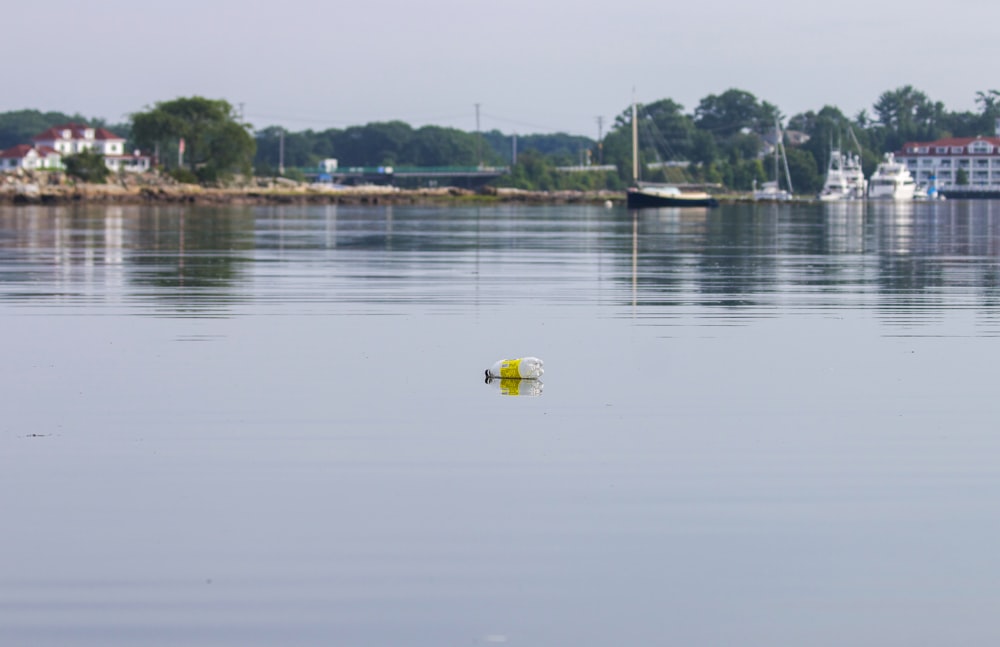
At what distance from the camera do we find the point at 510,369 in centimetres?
1362

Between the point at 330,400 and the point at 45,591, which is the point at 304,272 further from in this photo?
the point at 45,591

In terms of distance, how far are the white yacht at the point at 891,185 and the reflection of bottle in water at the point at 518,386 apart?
546 ft

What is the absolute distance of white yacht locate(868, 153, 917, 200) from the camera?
568 feet

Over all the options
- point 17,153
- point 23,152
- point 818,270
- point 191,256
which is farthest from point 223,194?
point 818,270

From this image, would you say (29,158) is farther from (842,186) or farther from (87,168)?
(842,186)

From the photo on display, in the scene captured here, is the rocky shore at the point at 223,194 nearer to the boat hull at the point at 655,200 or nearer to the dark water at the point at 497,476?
the boat hull at the point at 655,200

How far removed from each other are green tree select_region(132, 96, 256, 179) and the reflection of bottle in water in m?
129

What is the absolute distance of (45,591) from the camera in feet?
22.7

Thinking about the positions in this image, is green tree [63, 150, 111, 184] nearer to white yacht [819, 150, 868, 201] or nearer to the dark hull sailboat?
the dark hull sailboat

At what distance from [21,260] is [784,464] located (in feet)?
91.2

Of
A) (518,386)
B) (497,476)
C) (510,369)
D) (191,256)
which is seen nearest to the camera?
(497,476)

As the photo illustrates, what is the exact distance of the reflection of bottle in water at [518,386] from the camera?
513 inches

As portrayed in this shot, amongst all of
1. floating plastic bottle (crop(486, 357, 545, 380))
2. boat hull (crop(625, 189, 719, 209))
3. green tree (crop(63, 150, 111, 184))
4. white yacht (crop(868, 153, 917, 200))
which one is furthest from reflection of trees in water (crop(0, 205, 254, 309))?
white yacht (crop(868, 153, 917, 200))

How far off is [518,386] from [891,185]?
168m
